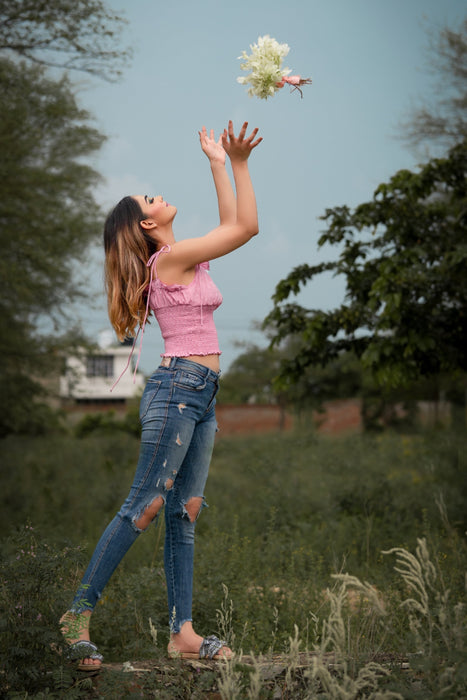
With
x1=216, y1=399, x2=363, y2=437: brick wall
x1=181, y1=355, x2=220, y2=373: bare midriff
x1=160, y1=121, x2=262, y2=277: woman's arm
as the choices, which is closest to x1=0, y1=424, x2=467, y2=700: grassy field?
x1=181, y1=355, x2=220, y2=373: bare midriff

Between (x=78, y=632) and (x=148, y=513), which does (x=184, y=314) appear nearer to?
(x=148, y=513)

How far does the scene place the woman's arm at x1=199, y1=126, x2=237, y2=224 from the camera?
3154 mm

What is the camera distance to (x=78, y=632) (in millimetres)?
2758

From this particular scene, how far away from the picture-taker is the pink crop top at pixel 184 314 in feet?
10.1

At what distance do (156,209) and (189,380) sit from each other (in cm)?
82

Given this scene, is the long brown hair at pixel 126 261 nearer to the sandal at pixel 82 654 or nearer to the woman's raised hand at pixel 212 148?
the woman's raised hand at pixel 212 148

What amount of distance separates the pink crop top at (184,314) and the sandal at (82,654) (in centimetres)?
109

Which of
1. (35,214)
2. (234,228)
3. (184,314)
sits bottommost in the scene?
(184,314)

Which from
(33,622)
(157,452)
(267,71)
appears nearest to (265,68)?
(267,71)

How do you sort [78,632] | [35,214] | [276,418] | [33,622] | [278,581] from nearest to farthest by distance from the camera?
[33,622]
[78,632]
[278,581]
[35,214]
[276,418]

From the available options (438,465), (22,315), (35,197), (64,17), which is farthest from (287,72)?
(22,315)

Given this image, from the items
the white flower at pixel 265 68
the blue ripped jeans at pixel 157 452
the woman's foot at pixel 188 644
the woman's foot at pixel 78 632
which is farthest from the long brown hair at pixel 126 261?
the woman's foot at pixel 188 644

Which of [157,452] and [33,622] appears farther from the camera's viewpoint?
[157,452]

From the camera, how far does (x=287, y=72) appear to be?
3.15 meters
